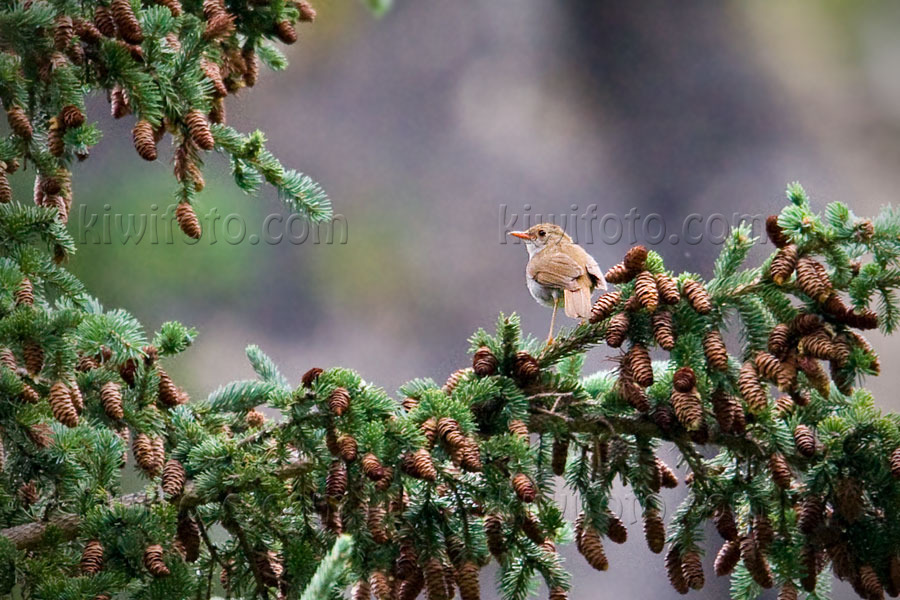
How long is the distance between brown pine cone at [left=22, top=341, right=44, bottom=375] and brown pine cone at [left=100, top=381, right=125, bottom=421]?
137 millimetres

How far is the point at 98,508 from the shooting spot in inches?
55.7

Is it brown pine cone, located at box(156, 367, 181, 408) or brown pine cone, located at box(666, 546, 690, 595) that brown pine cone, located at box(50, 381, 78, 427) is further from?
brown pine cone, located at box(666, 546, 690, 595)

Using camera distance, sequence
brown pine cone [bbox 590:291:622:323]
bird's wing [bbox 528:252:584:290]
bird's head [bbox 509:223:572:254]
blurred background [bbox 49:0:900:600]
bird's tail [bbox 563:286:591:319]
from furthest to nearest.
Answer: blurred background [bbox 49:0:900:600]
bird's head [bbox 509:223:572:254]
bird's wing [bbox 528:252:584:290]
bird's tail [bbox 563:286:591:319]
brown pine cone [bbox 590:291:622:323]

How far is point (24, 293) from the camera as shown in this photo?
4.82ft

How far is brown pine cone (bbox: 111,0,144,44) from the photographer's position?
1.61 meters

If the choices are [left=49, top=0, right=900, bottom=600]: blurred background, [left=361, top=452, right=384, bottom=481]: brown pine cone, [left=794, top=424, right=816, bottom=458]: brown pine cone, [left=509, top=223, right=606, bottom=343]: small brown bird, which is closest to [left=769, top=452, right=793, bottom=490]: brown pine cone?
[left=794, top=424, right=816, bottom=458]: brown pine cone

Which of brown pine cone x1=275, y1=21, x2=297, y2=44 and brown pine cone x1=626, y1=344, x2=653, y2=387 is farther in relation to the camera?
brown pine cone x1=275, y1=21, x2=297, y2=44

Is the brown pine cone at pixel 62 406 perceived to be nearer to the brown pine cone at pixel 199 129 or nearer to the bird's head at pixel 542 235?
the brown pine cone at pixel 199 129

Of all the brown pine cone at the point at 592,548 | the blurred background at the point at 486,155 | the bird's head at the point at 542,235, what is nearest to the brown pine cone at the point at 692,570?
the brown pine cone at the point at 592,548

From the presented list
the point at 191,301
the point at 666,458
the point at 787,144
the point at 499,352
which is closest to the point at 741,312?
the point at 499,352

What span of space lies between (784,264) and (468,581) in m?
0.62

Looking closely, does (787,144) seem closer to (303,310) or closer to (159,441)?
(303,310)

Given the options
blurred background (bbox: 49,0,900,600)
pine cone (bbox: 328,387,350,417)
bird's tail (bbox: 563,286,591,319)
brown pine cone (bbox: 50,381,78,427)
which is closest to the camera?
brown pine cone (bbox: 50,381,78,427)

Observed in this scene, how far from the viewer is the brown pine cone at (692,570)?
152 centimetres
